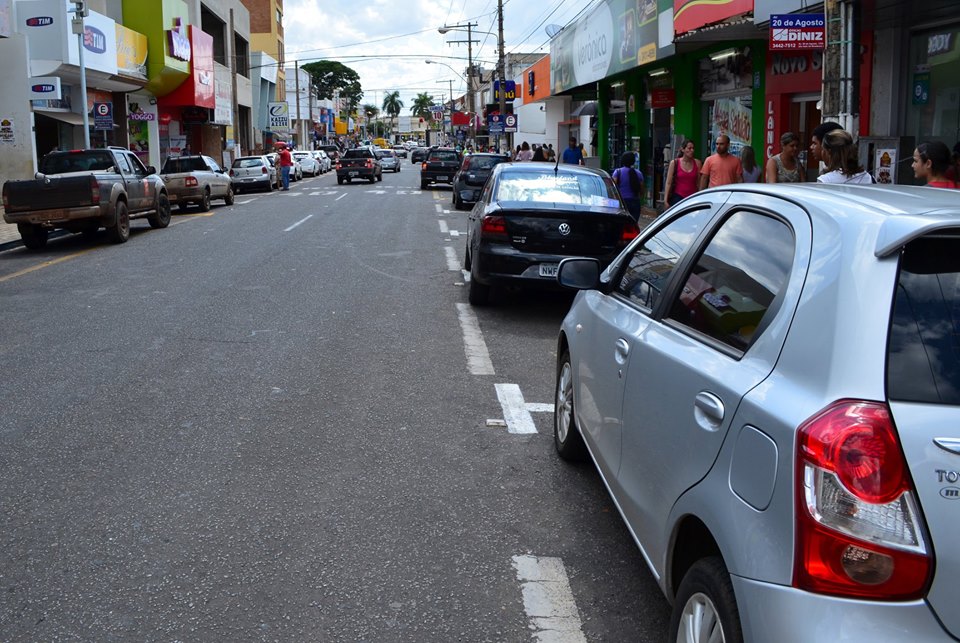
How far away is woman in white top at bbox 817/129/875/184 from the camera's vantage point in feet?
26.4

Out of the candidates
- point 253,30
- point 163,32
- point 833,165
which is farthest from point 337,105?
point 833,165

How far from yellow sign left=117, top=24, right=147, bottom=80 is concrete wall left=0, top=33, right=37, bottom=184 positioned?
6.83 metres

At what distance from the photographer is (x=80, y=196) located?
56.6 feet

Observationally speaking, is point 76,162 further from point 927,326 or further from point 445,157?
point 445,157

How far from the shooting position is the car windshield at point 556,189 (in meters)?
10.5

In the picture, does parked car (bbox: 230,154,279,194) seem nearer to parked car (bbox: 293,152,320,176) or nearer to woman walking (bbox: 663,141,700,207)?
parked car (bbox: 293,152,320,176)

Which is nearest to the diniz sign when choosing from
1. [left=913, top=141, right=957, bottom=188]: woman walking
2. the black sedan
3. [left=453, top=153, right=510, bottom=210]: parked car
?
[left=453, top=153, right=510, bottom=210]: parked car

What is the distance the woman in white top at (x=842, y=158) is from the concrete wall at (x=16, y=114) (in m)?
23.7

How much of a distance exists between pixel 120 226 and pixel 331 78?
11415 cm

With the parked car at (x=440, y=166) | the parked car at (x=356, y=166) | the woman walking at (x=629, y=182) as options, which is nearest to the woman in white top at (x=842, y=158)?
the woman walking at (x=629, y=182)

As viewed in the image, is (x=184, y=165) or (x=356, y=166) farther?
(x=356, y=166)

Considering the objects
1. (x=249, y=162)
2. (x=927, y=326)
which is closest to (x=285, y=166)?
(x=249, y=162)

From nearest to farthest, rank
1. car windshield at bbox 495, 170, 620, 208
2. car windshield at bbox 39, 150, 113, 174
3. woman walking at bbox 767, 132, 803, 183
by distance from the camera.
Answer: car windshield at bbox 495, 170, 620, 208 → woman walking at bbox 767, 132, 803, 183 → car windshield at bbox 39, 150, 113, 174

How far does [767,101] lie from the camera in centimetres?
1669
